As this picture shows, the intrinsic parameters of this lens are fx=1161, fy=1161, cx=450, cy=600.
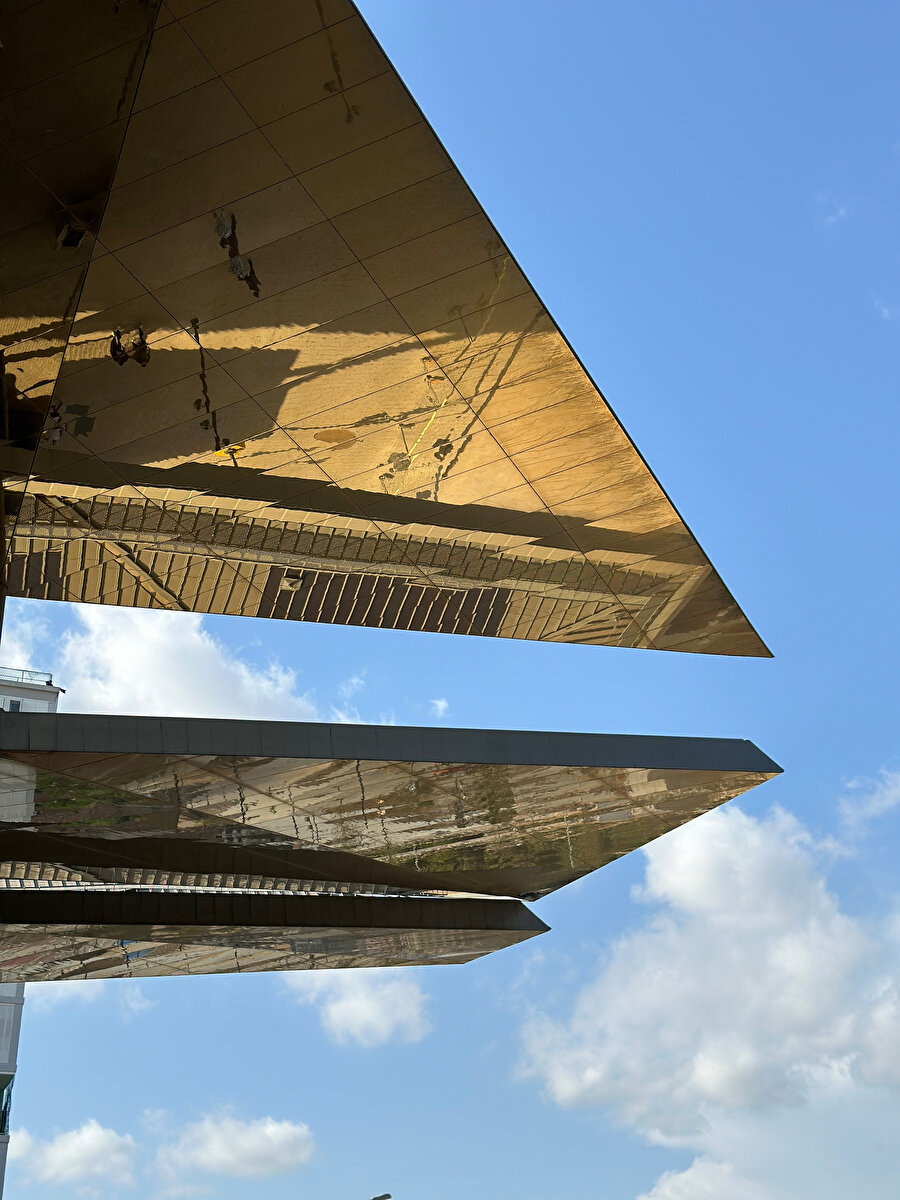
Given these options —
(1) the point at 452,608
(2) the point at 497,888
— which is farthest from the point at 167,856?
(2) the point at 497,888

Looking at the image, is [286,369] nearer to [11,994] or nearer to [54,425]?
[54,425]

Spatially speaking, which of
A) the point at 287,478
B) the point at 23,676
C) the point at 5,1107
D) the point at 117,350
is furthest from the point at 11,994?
the point at 117,350

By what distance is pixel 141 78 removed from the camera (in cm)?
881

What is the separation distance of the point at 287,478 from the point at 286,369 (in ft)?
7.06

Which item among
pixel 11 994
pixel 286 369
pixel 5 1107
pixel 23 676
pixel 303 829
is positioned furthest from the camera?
pixel 23 676

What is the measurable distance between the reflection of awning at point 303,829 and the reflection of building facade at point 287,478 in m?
0.06

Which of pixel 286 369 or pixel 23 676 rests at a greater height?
pixel 23 676

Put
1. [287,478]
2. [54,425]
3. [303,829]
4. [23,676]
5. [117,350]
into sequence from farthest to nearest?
[23,676] → [303,829] → [287,478] → [54,425] → [117,350]

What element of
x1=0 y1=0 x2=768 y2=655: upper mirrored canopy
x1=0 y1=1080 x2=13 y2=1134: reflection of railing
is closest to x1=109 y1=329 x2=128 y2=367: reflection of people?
x1=0 y1=0 x2=768 y2=655: upper mirrored canopy

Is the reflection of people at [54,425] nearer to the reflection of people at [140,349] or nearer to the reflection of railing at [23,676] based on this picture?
the reflection of people at [140,349]

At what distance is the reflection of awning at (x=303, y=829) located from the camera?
39.9 feet

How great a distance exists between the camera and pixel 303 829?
1555 centimetres

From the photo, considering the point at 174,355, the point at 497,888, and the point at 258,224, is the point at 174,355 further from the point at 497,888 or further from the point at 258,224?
the point at 497,888

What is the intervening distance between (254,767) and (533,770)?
3297 mm
